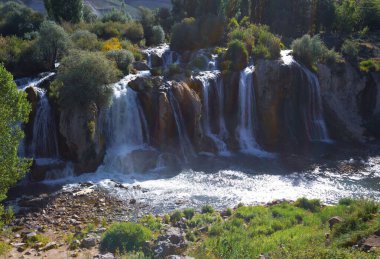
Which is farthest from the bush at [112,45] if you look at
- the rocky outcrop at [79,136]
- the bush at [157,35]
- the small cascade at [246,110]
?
the rocky outcrop at [79,136]

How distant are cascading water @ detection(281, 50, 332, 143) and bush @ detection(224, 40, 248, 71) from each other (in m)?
3.20

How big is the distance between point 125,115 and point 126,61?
173 inches

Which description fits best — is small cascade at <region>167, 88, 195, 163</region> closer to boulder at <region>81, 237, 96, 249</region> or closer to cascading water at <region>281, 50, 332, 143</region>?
cascading water at <region>281, 50, 332, 143</region>

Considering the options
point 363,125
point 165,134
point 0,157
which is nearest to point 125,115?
point 165,134

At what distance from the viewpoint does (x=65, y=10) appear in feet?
126

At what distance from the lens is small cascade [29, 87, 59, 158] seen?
70.6ft

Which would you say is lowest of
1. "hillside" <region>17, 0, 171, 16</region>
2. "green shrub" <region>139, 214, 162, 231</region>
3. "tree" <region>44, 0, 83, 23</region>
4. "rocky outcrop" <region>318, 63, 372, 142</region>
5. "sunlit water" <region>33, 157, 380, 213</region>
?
"green shrub" <region>139, 214, 162, 231</region>

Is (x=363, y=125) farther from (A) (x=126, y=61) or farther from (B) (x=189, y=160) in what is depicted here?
(A) (x=126, y=61)

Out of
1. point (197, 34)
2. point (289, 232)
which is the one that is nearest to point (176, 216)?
point (289, 232)

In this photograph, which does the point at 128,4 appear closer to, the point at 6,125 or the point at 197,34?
the point at 197,34

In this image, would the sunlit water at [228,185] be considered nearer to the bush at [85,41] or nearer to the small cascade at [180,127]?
the small cascade at [180,127]

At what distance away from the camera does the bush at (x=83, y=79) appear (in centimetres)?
2141

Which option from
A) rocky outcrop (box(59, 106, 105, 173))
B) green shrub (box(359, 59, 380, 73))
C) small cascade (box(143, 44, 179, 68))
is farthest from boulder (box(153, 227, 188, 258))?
green shrub (box(359, 59, 380, 73))

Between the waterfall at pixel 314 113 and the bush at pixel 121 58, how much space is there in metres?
13.5
